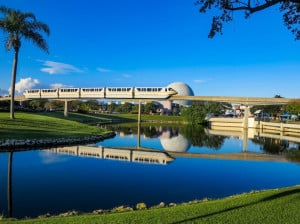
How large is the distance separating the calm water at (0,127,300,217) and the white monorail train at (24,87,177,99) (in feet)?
165

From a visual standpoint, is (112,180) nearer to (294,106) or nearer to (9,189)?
(9,189)

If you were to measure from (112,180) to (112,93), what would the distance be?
63754 millimetres

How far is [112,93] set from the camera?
78750mm

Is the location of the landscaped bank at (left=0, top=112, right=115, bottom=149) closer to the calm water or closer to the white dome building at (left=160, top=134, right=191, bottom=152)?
the calm water

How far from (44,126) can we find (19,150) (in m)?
11.6

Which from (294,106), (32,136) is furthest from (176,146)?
(294,106)

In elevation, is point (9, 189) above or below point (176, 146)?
above

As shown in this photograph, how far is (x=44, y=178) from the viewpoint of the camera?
15859 mm

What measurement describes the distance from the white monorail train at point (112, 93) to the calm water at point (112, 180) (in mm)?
50212

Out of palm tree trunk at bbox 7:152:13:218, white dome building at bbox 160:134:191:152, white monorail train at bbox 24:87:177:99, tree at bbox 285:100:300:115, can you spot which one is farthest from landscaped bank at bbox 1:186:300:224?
tree at bbox 285:100:300:115

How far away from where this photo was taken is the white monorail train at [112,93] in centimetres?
7503

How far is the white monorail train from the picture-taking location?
2954 inches

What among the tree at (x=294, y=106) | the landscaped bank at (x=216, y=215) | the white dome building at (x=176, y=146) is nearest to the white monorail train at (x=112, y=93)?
the tree at (x=294, y=106)

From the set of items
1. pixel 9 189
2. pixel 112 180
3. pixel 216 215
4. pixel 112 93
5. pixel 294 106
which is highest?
pixel 112 93
